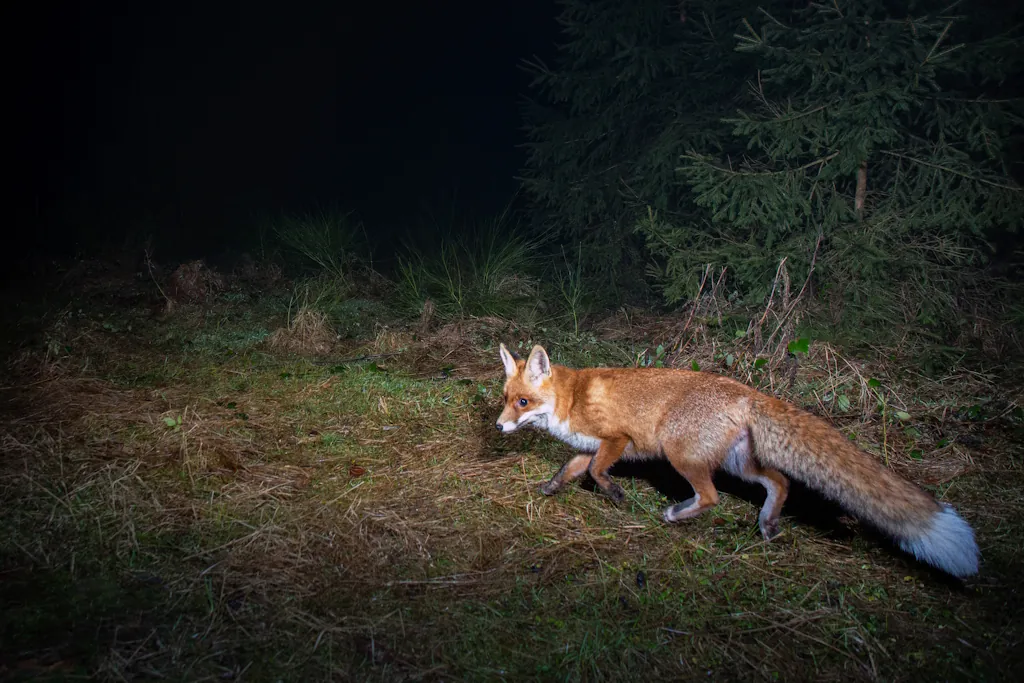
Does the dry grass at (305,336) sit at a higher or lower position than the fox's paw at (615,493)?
lower

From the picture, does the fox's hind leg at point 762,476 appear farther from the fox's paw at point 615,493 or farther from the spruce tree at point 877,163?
the spruce tree at point 877,163

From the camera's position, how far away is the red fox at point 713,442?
96.3 inches

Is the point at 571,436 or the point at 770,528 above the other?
the point at 571,436

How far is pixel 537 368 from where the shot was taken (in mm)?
3396

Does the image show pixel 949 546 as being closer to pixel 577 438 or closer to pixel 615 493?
pixel 615 493

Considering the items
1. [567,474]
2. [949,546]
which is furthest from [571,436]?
[949,546]

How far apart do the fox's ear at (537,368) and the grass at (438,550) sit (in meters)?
0.57

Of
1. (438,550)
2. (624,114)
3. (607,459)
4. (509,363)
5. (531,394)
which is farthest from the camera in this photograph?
(624,114)

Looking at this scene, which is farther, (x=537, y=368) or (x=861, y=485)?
(x=537, y=368)

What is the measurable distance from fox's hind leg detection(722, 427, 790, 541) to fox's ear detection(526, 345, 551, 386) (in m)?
0.98

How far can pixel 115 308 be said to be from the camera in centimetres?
733

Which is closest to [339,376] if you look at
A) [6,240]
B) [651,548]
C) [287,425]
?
[287,425]

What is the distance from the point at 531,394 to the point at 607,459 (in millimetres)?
499

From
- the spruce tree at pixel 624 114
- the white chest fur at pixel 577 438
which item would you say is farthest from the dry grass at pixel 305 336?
the spruce tree at pixel 624 114
